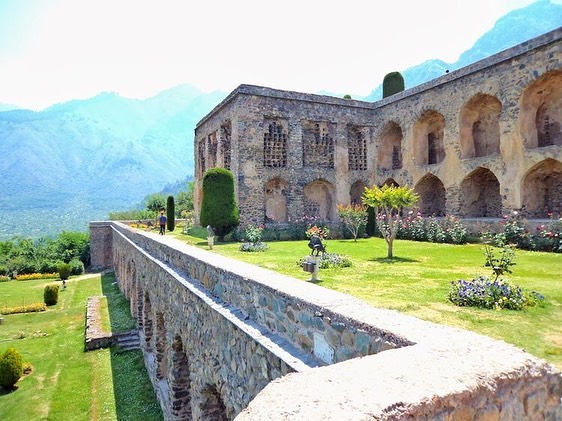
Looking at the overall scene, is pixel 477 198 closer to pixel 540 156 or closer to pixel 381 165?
pixel 540 156

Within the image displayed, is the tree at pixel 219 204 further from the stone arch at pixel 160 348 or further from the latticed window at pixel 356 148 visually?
the latticed window at pixel 356 148

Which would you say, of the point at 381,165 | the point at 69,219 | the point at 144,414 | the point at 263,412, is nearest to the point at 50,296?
the point at 144,414

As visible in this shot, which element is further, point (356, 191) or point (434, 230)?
point (356, 191)

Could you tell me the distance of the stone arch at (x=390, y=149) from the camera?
2462cm

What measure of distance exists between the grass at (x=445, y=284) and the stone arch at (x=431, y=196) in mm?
8853

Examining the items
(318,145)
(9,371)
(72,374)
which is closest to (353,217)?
(318,145)

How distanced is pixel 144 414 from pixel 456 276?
838 centimetres

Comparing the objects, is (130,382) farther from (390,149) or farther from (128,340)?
(390,149)

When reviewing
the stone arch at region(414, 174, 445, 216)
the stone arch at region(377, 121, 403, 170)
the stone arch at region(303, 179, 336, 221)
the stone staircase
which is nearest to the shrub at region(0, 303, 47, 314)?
the stone staircase

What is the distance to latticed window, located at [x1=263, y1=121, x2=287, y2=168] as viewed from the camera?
21578 millimetres

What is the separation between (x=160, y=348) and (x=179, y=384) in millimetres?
2562

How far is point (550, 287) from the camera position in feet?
24.1

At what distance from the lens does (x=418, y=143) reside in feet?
73.3

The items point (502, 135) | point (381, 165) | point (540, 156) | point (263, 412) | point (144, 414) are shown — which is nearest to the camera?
point (263, 412)
